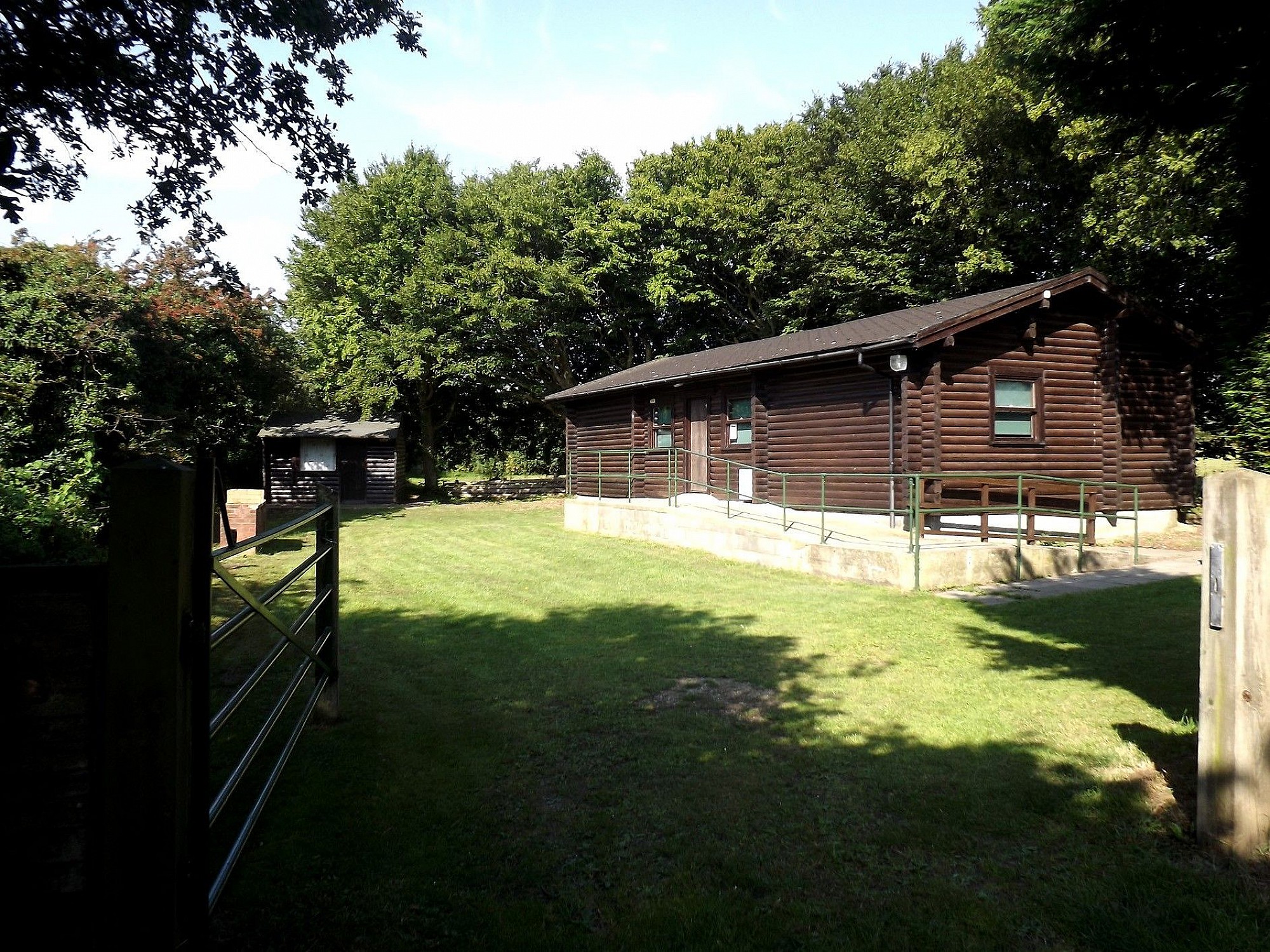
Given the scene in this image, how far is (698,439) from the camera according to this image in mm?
19938

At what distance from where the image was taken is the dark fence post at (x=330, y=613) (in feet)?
15.9

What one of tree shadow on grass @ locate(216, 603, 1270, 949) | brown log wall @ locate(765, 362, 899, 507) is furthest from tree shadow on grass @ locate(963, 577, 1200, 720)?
brown log wall @ locate(765, 362, 899, 507)

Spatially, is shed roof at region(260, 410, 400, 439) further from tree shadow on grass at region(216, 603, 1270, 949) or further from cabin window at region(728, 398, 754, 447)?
tree shadow on grass at region(216, 603, 1270, 949)

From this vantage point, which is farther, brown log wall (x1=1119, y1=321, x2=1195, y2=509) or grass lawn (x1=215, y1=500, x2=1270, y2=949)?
brown log wall (x1=1119, y1=321, x2=1195, y2=509)

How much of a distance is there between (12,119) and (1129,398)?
62.4 feet

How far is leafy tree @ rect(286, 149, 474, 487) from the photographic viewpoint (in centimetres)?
3025

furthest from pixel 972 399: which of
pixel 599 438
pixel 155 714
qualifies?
pixel 155 714

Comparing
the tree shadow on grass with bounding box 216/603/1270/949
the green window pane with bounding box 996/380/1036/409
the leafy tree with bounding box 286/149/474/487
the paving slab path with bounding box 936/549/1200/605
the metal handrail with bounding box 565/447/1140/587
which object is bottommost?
the tree shadow on grass with bounding box 216/603/1270/949

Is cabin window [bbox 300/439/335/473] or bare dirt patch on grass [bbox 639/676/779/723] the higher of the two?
cabin window [bbox 300/439/335/473]

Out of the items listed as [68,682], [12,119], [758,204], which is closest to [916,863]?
[68,682]

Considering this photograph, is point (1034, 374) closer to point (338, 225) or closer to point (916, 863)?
point (916, 863)

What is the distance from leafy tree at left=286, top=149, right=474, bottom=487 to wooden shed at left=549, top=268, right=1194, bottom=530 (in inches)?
580

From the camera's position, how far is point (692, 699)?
5.41m

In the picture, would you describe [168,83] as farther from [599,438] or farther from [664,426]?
[599,438]
